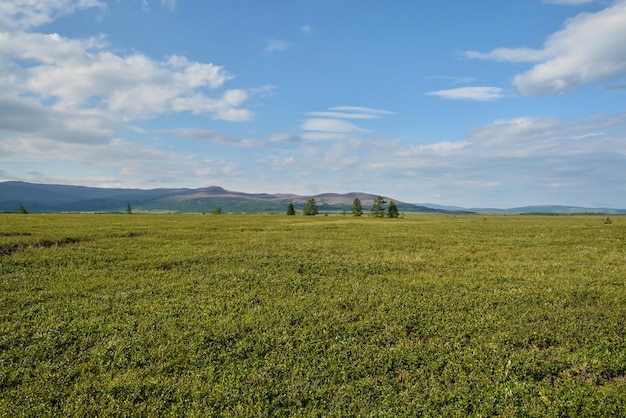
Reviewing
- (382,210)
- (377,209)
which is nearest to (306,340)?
(377,209)

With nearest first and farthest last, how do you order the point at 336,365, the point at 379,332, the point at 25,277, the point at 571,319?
the point at 336,365, the point at 379,332, the point at 571,319, the point at 25,277

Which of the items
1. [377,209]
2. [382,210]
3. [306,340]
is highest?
[377,209]

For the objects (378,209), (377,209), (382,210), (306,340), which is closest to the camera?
(306,340)

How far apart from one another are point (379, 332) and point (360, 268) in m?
12.0

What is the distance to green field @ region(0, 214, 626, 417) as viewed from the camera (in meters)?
9.54

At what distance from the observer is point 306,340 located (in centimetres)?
1316

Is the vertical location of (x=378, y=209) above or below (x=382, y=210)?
above

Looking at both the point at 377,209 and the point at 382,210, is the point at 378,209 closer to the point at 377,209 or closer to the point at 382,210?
the point at 377,209

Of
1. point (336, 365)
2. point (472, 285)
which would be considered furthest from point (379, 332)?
point (472, 285)

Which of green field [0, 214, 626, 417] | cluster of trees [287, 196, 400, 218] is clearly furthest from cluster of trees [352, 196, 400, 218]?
green field [0, 214, 626, 417]

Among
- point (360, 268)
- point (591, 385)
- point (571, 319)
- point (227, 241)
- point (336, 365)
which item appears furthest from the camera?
point (227, 241)

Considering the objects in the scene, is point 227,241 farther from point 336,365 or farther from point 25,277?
point 336,365

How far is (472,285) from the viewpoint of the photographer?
21.0 metres

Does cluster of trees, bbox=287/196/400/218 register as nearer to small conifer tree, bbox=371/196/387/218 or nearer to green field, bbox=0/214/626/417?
small conifer tree, bbox=371/196/387/218
